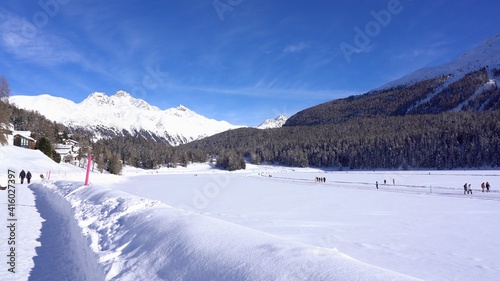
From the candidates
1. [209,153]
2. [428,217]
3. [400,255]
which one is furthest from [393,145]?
[400,255]

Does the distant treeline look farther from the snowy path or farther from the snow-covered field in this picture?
the snowy path

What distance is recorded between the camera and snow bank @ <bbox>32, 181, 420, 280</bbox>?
13.6 ft

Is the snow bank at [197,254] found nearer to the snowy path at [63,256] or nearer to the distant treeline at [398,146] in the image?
the snowy path at [63,256]

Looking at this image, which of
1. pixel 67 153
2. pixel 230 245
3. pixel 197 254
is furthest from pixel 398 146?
pixel 197 254

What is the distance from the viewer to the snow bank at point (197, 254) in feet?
13.6

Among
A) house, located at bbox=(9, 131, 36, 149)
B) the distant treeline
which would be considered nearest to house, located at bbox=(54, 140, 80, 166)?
house, located at bbox=(9, 131, 36, 149)

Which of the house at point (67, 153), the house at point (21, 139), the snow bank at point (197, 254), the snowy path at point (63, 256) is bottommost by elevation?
the snowy path at point (63, 256)

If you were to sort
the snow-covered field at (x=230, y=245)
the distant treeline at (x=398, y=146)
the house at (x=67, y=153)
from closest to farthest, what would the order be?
1. the snow-covered field at (x=230, y=245)
2. the house at (x=67, y=153)
3. the distant treeline at (x=398, y=146)

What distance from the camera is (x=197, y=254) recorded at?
17.7ft

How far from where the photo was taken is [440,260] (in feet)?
27.7

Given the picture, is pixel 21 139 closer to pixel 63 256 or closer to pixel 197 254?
pixel 63 256

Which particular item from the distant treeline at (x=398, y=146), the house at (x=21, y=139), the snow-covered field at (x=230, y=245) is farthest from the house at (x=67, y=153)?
the snow-covered field at (x=230, y=245)

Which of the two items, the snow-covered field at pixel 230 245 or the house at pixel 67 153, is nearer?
the snow-covered field at pixel 230 245

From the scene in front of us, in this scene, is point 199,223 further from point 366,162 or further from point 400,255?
point 366,162
